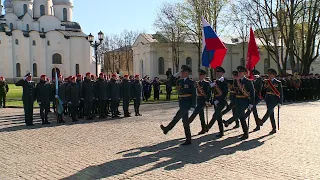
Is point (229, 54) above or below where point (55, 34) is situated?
below

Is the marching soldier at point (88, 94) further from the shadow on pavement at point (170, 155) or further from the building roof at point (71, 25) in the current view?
the building roof at point (71, 25)

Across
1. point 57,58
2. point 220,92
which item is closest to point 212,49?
point 220,92

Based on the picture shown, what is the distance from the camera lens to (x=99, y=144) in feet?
33.5

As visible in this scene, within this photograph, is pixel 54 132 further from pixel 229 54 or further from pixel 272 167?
pixel 229 54

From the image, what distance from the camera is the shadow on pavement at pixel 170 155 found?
24.2ft

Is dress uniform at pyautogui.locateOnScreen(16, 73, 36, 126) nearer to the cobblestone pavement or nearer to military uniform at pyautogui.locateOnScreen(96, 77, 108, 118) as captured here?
the cobblestone pavement

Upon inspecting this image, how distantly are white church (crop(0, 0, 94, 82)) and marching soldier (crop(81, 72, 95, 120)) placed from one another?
64376 millimetres

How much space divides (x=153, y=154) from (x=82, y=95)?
8.23 metres

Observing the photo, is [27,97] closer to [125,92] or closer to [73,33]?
[125,92]

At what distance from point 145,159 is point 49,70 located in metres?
76.9

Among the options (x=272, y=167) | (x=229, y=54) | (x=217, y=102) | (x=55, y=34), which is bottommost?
(x=272, y=167)

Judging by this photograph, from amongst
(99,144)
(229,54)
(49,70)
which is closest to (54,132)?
(99,144)

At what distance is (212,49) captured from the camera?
12.7 meters

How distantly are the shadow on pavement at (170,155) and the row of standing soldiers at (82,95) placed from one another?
6.76 meters
